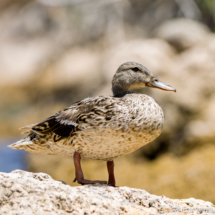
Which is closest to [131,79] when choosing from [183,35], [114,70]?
[114,70]

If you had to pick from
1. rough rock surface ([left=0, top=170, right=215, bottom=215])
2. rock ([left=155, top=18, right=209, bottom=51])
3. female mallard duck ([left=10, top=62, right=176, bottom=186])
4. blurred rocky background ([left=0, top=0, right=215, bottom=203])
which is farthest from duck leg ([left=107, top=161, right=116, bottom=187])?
rock ([left=155, top=18, right=209, bottom=51])

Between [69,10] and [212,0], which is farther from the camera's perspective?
[69,10]

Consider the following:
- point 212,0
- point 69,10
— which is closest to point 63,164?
point 212,0

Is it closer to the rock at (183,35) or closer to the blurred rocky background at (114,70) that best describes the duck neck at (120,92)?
the blurred rocky background at (114,70)

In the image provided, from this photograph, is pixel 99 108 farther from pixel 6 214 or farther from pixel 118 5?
pixel 118 5

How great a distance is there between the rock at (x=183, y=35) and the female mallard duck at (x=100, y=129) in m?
7.25

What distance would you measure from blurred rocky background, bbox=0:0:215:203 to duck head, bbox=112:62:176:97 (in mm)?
3375

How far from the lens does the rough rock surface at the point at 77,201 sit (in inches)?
95.4

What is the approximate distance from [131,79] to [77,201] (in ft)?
4.97

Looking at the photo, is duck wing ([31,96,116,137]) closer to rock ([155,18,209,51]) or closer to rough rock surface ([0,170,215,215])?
rough rock surface ([0,170,215,215])

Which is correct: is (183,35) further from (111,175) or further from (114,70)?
(111,175)

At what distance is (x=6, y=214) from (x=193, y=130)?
5.77 metres

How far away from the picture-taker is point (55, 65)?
1477 centimetres

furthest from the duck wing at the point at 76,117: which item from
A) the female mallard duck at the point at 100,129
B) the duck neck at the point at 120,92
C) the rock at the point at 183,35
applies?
the rock at the point at 183,35
